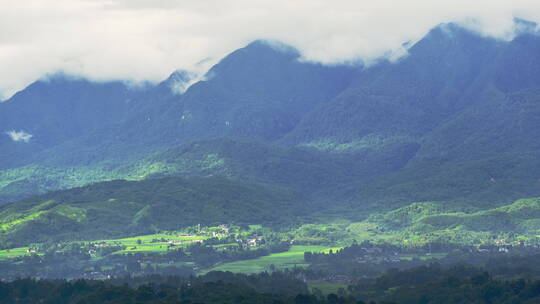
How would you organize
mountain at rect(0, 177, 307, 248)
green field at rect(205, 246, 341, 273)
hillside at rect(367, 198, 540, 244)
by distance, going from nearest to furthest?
green field at rect(205, 246, 341, 273) → hillside at rect(367, 198, 540, 244) → mountain at rect(0, 177, 307, 248)

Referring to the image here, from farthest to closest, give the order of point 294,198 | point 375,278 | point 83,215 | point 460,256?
1. point 294,198
2. point 83,215
3. point 460,256
4. point 375,278

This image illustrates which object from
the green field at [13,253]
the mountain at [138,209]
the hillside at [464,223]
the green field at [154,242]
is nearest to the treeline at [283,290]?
the green field at [154,242]

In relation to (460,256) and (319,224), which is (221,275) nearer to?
(460,256)

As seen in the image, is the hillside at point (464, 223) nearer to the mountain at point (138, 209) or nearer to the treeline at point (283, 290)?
the mountain at point (138, 209)

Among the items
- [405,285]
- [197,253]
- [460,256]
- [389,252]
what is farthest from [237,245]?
[405,285]

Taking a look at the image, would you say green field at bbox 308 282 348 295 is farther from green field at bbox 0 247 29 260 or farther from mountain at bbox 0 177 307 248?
mountain at bbox 0 177 307 248

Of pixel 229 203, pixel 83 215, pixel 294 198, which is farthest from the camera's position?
pixel 294 198

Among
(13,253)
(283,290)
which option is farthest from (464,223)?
(13,253)

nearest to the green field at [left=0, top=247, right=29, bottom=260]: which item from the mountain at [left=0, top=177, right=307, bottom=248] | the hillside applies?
the mountain at [left=0, top=177, right=307, bottom=248]

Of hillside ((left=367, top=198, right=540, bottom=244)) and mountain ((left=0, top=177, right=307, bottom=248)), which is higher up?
mountain ((left=0, top=177, right=307, bottom=248))
